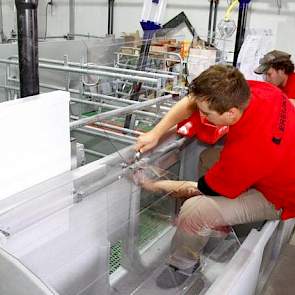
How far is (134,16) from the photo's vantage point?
472 cm

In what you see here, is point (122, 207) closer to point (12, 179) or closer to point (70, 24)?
point (12, 179)

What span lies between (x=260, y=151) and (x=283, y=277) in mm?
835

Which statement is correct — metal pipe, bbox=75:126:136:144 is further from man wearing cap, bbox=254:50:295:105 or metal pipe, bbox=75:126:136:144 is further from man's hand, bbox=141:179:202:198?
man wearing cap, bbox=254:50:295:105

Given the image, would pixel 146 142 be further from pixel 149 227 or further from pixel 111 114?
pixel 149 227

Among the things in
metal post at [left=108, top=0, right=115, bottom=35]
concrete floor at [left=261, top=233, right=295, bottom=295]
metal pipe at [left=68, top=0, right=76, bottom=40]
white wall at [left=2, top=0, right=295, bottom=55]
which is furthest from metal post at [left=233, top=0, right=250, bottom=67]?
metal pipe at [left=68, top=0, right=76, bottom=40]

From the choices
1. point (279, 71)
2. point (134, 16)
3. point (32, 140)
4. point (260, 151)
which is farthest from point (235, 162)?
point (134, 16)

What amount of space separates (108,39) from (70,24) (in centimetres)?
149

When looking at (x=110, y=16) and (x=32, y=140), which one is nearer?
(x=32, y=140)

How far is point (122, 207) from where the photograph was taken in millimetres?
1451

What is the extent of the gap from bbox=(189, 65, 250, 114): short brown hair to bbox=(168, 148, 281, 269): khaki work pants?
16.3 inches

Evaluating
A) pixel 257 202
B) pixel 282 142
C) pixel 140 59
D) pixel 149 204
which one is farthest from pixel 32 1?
pixel 140 59

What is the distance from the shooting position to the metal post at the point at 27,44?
100 centimetres

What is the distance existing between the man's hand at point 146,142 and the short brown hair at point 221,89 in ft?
1.04

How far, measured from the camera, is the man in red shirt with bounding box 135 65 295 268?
131 centimetres
